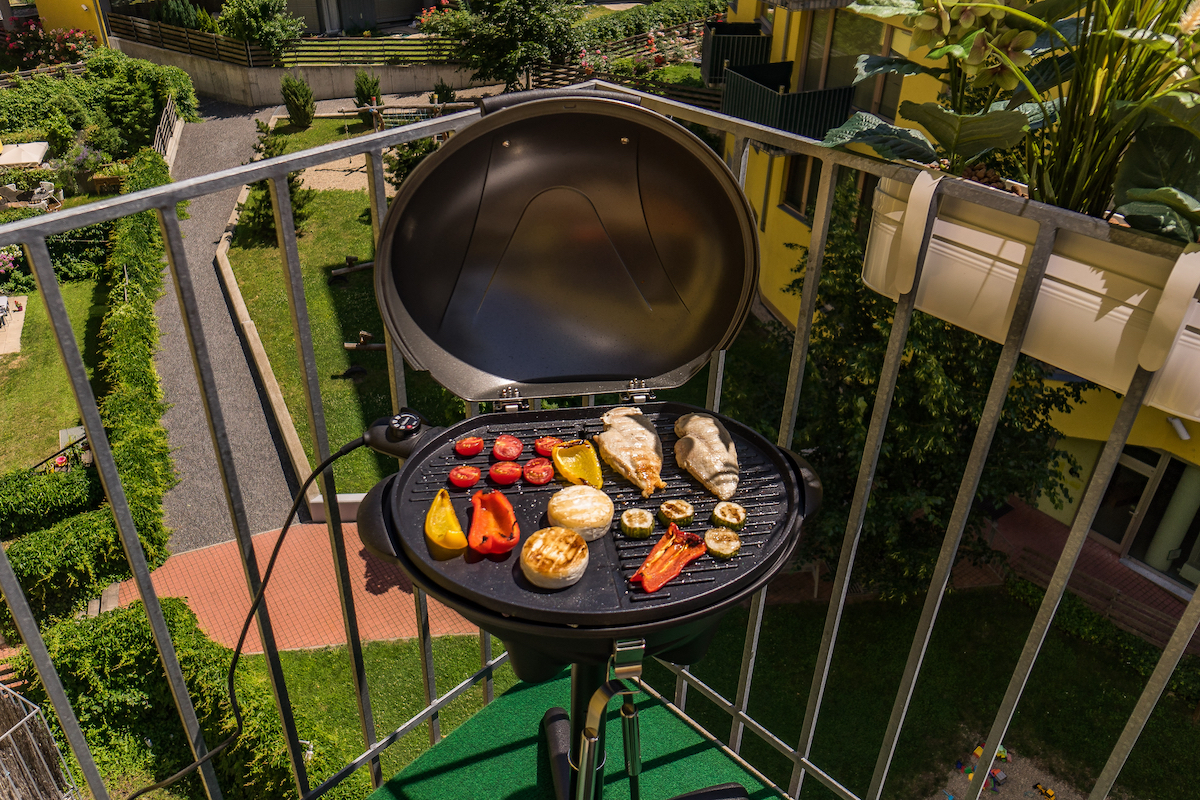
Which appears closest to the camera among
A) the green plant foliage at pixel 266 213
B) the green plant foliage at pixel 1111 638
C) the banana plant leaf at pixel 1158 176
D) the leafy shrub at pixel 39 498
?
the banana plant leaf at pixel 1158 176

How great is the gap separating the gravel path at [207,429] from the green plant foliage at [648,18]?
35.4ft

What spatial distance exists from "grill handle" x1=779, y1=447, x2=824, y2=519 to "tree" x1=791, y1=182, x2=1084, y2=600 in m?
4.98

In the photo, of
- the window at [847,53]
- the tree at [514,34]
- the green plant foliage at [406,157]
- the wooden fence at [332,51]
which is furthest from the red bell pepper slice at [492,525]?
Result: the wooden fence at [332,51]

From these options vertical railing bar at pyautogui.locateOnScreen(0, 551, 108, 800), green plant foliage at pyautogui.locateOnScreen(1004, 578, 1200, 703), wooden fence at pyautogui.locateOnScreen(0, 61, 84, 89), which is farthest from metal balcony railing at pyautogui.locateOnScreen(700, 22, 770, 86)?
wooden fence at pyautogui.locateOnScreen(0, 61, 84, 89)

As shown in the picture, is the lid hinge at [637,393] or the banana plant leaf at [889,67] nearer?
the banana plant leaf at [889,67]

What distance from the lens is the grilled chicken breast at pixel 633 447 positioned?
1.70 metres

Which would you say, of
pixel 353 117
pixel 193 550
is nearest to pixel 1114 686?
pixel 193 550

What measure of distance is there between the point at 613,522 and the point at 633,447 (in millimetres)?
202

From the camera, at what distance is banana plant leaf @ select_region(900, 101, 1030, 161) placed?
4.19 ft

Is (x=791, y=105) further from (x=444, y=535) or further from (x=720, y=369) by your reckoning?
(x=444, y=535)

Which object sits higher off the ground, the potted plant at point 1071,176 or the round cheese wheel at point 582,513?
the potted plant at point 1071,176

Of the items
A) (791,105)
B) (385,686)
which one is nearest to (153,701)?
(385,686)

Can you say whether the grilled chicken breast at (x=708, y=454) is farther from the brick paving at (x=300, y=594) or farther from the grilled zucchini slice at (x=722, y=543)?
the brick paving at (x=300, y=594)

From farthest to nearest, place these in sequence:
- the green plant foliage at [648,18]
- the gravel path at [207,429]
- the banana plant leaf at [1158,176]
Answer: the green plant foliage at [648,18]
the gravel path at [207,429]
the banana plant leaf at [1158,176]
